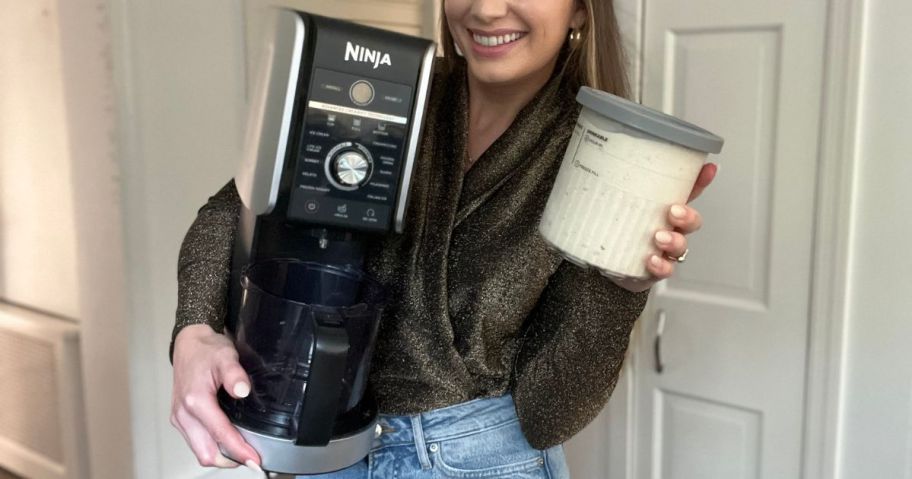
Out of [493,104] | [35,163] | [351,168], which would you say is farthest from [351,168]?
[35,163]

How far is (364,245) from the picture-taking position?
2.59ft

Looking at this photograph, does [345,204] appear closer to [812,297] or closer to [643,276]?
[643,276]

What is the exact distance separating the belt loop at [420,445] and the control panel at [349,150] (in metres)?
0.27

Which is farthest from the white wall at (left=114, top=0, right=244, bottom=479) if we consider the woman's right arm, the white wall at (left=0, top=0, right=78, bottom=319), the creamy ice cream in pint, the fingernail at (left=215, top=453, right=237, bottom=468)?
the creamy ice cream in pint

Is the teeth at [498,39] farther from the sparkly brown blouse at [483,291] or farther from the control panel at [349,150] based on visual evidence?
the control panel at [349,150]

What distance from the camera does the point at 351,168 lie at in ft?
2.27

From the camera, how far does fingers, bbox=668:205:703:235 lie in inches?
26.0

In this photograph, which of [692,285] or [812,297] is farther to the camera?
[692,285]

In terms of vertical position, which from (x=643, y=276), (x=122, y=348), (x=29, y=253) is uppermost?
(x=643, y=276)

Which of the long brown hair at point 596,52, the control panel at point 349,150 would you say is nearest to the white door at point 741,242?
the long brown hair at point 596,52

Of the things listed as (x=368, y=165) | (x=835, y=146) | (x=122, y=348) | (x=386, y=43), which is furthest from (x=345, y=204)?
(x=122, y=348)

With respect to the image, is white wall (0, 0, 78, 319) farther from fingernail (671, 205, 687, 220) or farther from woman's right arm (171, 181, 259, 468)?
fingernail (671, 205, 687, 220)

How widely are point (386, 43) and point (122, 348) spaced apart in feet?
3.57

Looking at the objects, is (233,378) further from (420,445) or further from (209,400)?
(420,445)
